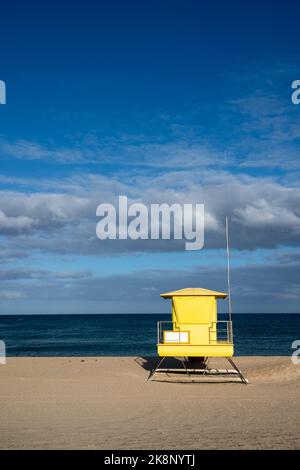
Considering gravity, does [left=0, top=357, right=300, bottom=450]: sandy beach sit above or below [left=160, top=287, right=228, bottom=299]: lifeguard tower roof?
below

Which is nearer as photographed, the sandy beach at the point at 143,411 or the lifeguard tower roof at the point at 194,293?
the sandy beach at the point at 143,411

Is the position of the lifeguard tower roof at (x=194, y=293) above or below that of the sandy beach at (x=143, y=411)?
above

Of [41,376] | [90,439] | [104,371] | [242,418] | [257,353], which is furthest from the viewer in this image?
[257,353]

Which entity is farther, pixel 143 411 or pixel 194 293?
pixel 194 293

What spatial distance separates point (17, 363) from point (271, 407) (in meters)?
15.4

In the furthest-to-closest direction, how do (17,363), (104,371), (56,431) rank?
(17,363), (104,371), (56,431)

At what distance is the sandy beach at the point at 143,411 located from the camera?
29.8 ft

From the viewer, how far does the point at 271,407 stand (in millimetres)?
12859

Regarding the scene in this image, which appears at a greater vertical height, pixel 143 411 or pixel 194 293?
pixel 194 293

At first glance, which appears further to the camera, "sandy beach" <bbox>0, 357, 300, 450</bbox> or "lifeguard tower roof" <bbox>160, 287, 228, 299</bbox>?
"lifeguard tower roof" <bbox>160, 287, 228, 299</bbox>

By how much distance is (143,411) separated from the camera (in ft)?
40.3

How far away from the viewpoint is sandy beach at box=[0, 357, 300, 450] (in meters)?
9.08
